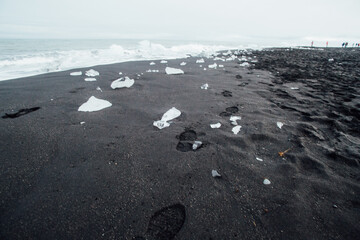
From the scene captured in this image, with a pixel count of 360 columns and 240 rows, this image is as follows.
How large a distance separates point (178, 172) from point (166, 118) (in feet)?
3.52

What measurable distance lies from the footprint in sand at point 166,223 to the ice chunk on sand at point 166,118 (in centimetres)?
119

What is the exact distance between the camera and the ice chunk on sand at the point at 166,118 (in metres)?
2.29

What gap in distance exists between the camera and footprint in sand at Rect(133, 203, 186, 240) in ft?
3.56

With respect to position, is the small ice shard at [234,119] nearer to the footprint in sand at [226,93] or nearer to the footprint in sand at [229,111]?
the footprint in sand at [229,111]

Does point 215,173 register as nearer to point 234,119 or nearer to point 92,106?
point 234,119

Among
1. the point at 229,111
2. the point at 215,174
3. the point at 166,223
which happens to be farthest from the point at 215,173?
the point at 229,111

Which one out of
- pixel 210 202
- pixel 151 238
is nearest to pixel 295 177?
pixel 210 202

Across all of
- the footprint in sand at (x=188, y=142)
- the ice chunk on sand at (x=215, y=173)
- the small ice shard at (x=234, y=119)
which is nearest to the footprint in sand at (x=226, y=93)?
the small ice shard at (x=234, y=119)

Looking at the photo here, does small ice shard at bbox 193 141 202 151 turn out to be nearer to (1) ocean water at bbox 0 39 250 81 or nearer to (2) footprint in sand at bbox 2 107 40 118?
(2) footprint in sand at bbox 2 107 40 118

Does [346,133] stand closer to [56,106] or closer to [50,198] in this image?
[50,198]

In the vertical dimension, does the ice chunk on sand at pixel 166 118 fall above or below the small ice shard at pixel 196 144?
above

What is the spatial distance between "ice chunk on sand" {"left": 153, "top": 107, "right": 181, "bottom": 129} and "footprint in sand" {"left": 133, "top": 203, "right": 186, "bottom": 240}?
1.19 m

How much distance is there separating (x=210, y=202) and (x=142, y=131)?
49.4 inches

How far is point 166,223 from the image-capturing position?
116 cm
